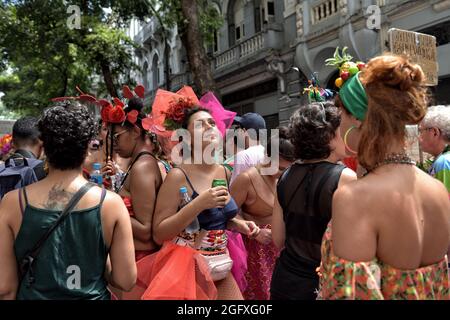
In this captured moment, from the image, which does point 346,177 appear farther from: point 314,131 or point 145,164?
point 145,164

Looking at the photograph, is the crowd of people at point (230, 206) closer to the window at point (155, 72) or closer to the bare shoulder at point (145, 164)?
the bare shoulder at point (145, 164)

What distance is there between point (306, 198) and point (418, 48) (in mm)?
3206

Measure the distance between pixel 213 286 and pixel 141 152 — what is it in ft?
3.54

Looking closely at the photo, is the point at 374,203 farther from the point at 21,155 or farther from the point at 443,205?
the point at 21,155

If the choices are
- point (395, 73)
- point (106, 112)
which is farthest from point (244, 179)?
point (395, 73)

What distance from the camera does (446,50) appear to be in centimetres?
878

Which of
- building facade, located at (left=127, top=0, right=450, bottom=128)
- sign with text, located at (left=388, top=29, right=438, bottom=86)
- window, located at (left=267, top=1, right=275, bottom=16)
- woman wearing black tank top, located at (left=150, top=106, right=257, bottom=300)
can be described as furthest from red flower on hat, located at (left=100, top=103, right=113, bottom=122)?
window, located at (left=267, top=1, right=275, bottom=16)

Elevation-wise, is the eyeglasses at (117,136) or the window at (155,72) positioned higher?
the window at (155,72)

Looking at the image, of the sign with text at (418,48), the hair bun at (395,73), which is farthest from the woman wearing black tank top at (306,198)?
the sign with text at (418,48)

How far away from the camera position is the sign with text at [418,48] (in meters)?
4.37

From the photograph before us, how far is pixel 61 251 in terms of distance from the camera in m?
1.79

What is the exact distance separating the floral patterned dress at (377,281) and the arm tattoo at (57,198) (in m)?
1.14

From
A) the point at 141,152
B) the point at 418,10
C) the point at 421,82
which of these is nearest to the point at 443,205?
the point at 421,82
